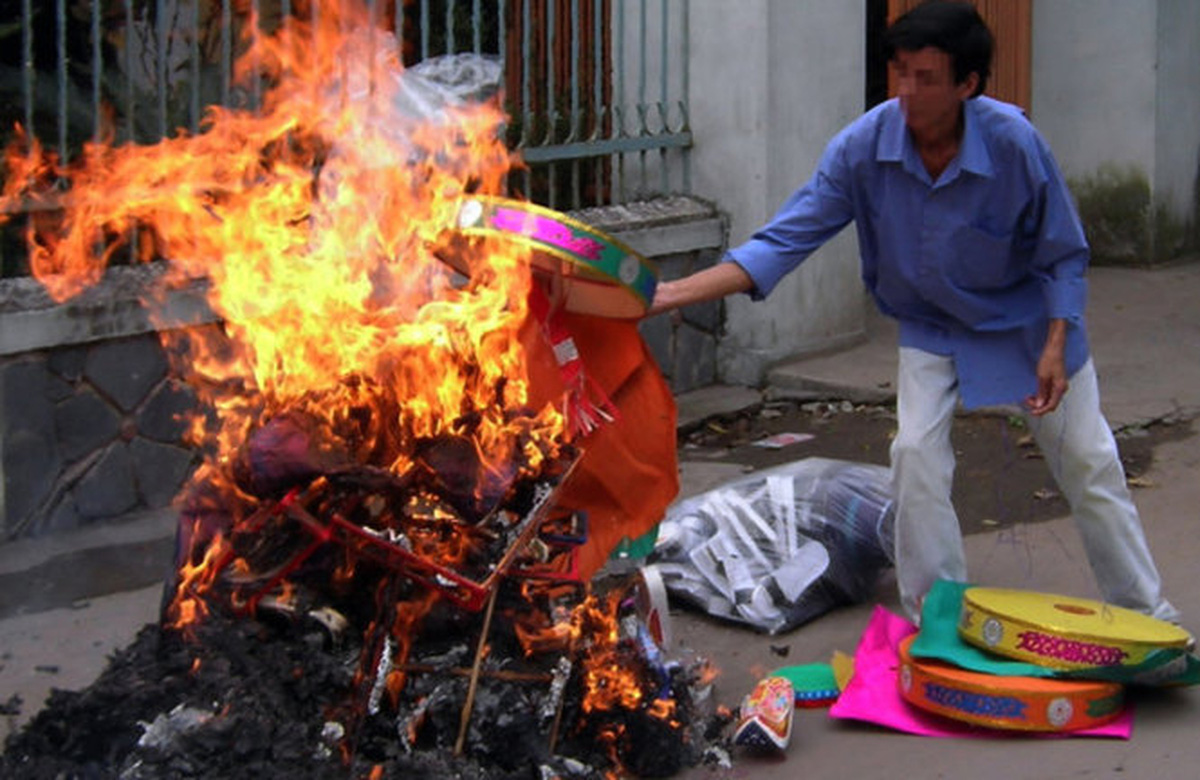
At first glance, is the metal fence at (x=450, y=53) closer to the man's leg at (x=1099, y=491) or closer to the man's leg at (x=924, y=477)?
the man's leg at (x=924, y=477)

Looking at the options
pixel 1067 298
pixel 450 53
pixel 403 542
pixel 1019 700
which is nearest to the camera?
pixel 403 542

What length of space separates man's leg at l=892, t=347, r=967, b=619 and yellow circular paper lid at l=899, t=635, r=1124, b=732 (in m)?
0.61

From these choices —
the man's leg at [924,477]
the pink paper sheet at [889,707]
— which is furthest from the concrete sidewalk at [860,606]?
the man's leg at [924,477]

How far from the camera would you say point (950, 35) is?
470cm

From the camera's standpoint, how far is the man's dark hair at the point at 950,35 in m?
4.70

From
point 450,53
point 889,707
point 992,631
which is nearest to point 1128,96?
point 450,53

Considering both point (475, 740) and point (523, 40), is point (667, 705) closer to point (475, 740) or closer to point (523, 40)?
point (475, 740)

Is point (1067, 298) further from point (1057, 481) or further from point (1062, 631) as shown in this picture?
point (1062, 631)

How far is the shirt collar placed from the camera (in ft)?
15.9

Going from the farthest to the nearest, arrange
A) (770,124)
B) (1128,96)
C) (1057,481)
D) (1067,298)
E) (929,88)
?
(1128,96) < (770,124) < (1057,481) < (1067,298) < (929,88)

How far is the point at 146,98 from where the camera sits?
21.8 ft

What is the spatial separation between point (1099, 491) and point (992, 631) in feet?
1.91

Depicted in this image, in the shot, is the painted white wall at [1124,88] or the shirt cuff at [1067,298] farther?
the painted white wall at [1124,88]

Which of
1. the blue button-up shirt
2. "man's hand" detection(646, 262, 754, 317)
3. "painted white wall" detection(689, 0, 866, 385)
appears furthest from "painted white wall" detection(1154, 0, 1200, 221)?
"man's hand" detection(646, 262, 754, 317)
